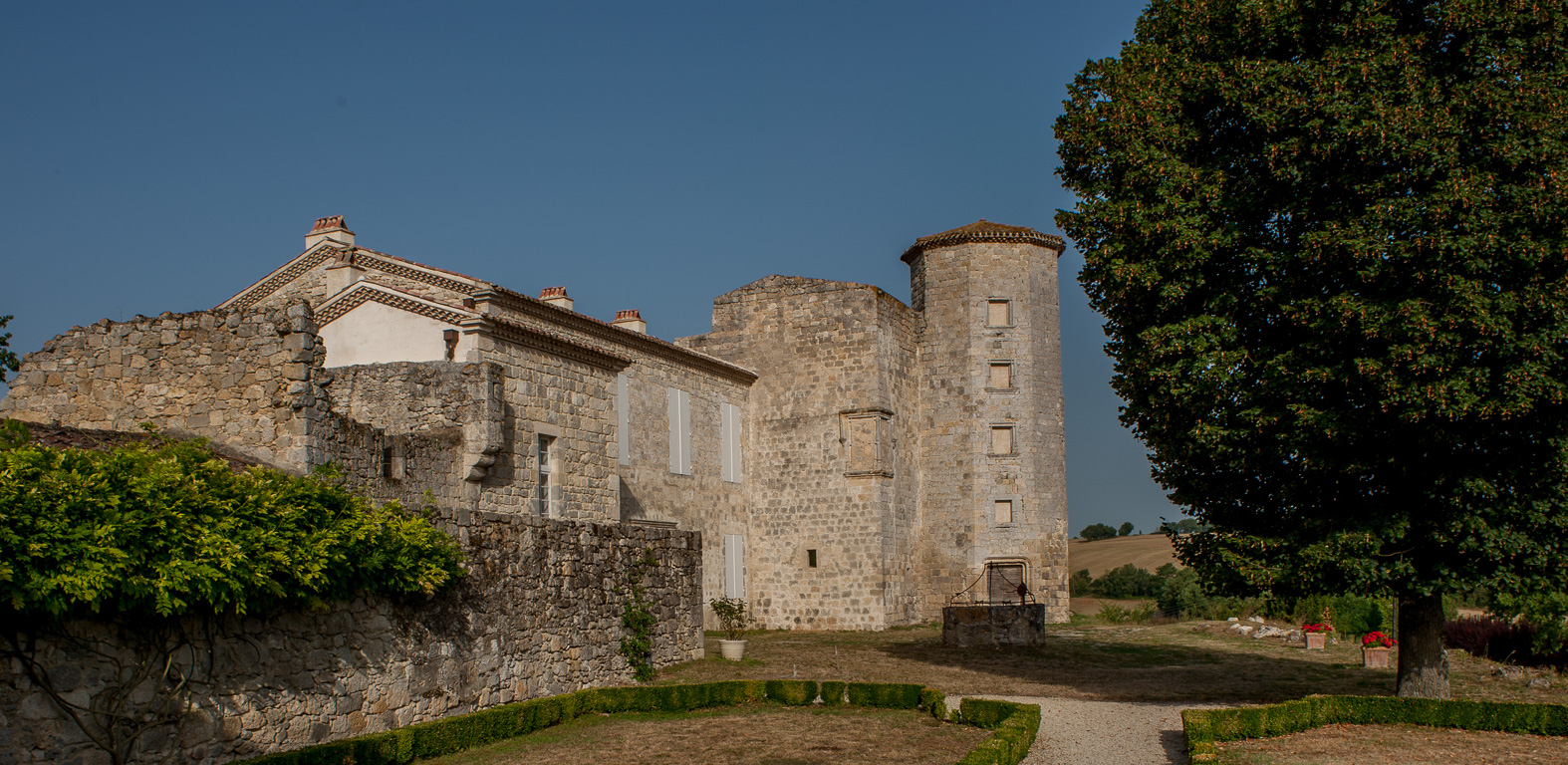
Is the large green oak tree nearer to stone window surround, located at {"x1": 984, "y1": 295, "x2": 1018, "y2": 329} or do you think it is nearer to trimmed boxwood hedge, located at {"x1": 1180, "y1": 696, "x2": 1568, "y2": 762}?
trimmed boxwood hedge, located at {"x1": 1180, "y1": 696, "x2": 1568, "y2": 762}

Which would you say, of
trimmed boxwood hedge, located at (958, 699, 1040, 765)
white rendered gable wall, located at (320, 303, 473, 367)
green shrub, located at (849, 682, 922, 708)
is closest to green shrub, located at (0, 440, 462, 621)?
trimmed boxwood hedge, located at (958, 699, 1040, 765)

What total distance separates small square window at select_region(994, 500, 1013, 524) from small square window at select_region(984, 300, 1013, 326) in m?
4.75

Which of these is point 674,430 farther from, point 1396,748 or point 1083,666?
point 1396,748

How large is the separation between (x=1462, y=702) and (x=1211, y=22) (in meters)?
8.88

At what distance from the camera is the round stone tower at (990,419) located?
28.0m

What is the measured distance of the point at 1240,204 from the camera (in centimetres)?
1347

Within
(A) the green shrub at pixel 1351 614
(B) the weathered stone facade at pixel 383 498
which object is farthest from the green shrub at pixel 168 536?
(A) the green shrub at pixel 1351 614

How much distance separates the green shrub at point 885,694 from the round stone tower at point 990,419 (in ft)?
45.9

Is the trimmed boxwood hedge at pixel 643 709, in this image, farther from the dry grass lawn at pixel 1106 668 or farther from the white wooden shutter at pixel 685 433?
the white wooden shutter at pixel 685 433

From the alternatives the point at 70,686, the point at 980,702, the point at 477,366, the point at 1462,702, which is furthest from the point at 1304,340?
the point at 70,686

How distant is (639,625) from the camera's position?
15.6 metres

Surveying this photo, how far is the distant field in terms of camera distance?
178 ft

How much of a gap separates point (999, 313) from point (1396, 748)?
1881cm

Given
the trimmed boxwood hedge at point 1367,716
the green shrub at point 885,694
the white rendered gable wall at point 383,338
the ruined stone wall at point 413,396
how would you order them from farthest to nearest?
1. the white rendered gable wall at point 383,338
2. the ruined stone wall at point 413,396
3. the green shrub at point 885,694
4. the trimmed boxwood hedge at point 1367,716
